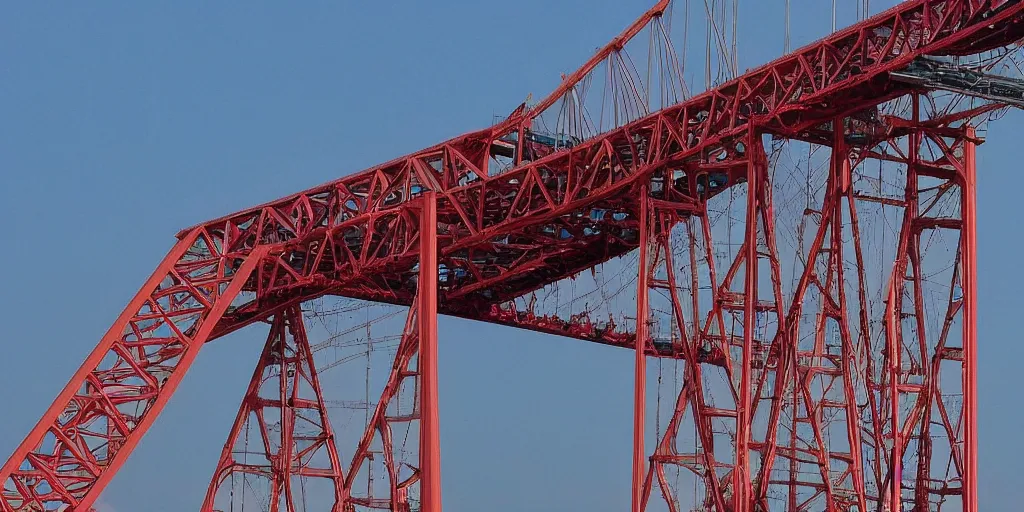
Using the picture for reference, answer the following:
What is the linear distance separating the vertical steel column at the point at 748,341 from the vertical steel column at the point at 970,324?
4539 millimetres

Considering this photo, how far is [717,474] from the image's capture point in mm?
42844

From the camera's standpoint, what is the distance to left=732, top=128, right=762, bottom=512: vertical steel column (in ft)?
130

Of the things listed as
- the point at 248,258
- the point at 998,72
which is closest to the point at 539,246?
the point at 248,258

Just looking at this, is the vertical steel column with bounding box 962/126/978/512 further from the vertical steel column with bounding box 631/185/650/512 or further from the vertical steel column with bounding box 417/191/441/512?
the vertical steel column with bounding box 417/191/441/512

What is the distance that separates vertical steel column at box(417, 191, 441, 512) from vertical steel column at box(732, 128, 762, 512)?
850 centimetres

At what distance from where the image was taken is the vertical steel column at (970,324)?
3974cm

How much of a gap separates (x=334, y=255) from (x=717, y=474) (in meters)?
13.0

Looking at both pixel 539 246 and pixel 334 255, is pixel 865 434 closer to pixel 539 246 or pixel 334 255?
pixel 539 246

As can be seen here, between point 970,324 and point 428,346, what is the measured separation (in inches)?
527

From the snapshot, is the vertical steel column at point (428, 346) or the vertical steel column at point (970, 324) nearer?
the vertical steel column at point (970, 324)

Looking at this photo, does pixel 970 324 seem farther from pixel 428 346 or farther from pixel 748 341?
pixel 428 346

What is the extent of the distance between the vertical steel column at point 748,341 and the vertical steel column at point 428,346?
850 cm

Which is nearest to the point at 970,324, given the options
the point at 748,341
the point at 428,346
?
the point at 748,341

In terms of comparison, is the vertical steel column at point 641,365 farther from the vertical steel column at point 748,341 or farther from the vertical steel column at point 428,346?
the vertical steel column at point 428,346
